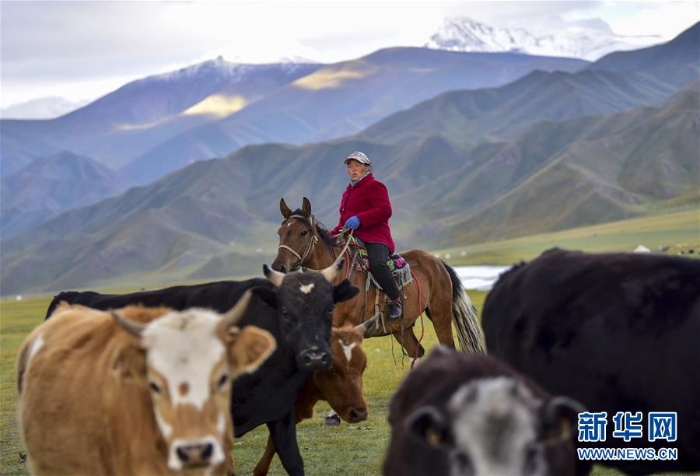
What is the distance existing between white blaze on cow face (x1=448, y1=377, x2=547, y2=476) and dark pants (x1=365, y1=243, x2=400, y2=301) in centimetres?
961

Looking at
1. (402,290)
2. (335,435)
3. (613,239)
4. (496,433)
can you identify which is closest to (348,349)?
(335,435)

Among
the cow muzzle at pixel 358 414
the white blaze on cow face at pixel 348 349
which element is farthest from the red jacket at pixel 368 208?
the cow muzzle at pixel 358 414

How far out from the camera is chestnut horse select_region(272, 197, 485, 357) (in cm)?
1463

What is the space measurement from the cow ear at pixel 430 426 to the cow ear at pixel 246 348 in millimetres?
1899

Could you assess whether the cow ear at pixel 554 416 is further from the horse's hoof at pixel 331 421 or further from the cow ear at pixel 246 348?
the horse's hoof at pixel 331 421

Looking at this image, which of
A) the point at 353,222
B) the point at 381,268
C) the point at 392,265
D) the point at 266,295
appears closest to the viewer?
the point at 266,295

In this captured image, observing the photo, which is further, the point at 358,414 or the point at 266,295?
the point at 358,414

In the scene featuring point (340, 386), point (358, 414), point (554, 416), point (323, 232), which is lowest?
point (358, 414)

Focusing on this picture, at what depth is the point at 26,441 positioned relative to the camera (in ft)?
26.3

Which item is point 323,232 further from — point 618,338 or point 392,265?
point 618,338

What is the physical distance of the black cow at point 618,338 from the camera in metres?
7.66

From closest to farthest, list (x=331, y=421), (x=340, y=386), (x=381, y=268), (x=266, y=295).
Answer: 1. (x=266, y=295)
2. (x=340, y=386)
3. (x=331, y=421)
4. (x=381, y=268)

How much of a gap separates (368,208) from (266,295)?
17.3ft

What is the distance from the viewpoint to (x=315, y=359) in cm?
976
